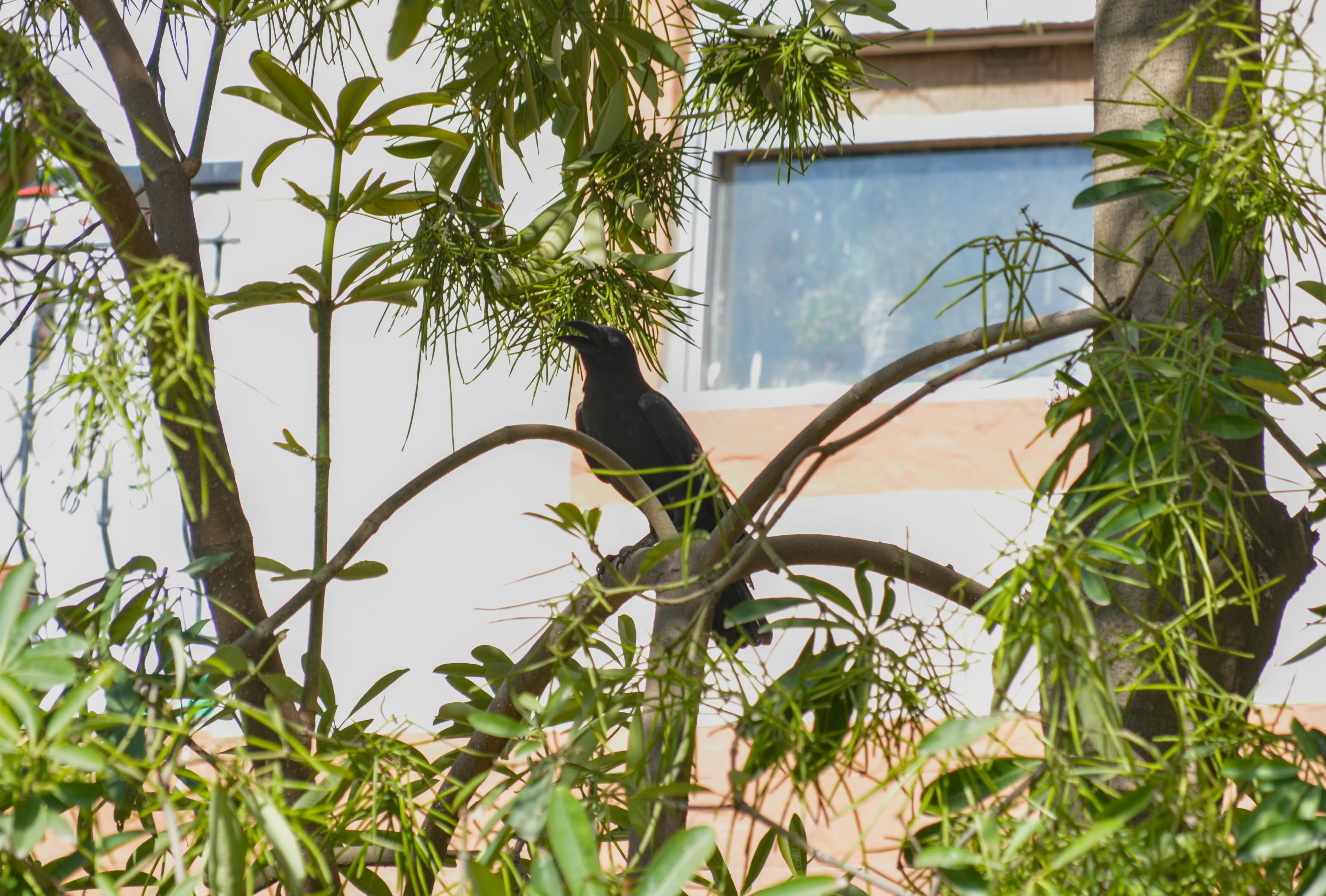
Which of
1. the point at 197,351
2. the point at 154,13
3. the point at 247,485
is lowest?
the point at 247,485

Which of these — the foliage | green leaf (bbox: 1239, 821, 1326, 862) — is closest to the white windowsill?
the foliage

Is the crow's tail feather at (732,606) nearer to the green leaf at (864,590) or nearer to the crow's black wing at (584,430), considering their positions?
the crow's black wing at (584,430)

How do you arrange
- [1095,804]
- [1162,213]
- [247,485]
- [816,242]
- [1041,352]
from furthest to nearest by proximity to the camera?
[247,485] < [816,242] < [1041,352] < [1162,213] < [1095,804]

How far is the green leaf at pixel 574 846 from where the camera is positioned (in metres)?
0.54

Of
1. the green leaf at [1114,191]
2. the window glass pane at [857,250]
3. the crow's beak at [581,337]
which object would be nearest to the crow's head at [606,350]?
the crow's beak at [581,337]

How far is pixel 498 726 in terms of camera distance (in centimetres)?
68

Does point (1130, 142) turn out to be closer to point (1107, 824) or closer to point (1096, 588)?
point (1096, 588)

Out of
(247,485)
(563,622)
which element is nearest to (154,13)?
(247,485)

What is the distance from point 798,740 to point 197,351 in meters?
0.48

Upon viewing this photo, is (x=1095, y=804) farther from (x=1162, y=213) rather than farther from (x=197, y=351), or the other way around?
(x=197, y=351)

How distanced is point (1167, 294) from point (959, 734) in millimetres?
532

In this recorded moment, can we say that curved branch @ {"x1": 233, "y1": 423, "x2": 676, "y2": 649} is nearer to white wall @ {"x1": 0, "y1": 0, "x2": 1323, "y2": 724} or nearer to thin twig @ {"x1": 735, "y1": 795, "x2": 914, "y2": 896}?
thin twig @ {"x1": 735, "y1": 795, "x2": 914, "y2": 896}

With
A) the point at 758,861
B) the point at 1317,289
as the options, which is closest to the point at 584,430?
the point at 758,861

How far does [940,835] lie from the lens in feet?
2.03
